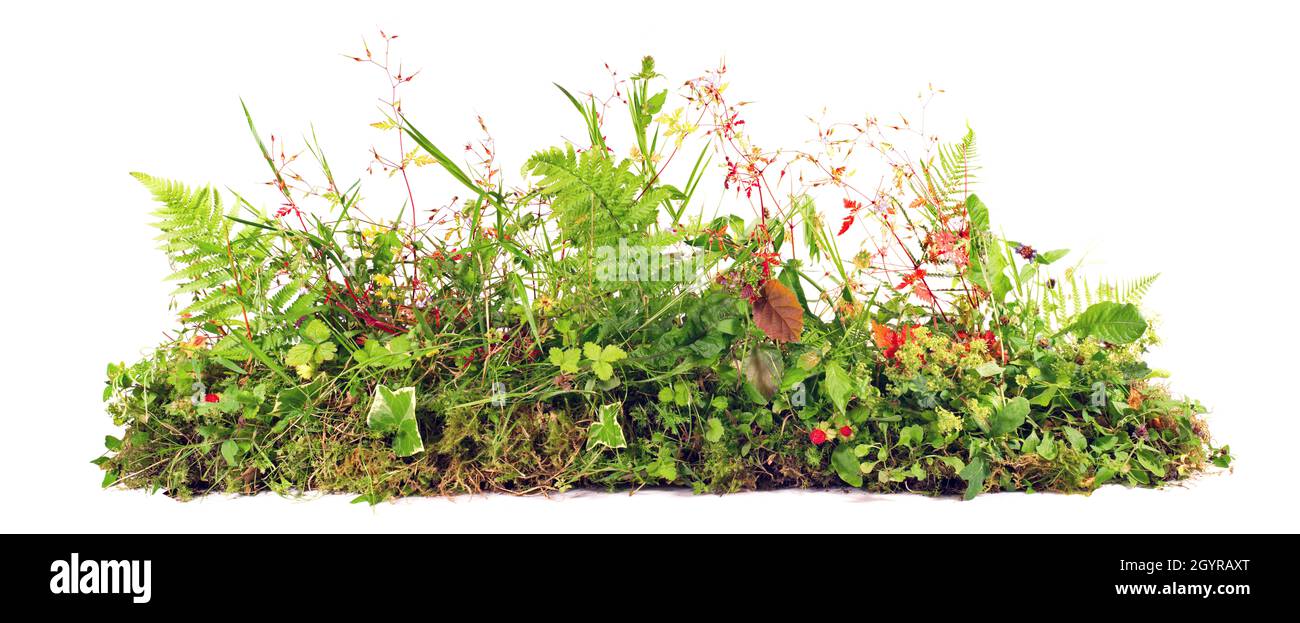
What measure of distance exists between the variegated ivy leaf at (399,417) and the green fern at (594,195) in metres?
0.53

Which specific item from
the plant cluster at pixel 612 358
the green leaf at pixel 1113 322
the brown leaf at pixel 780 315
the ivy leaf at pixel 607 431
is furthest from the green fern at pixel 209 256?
the green leaf at pixel 1113 322

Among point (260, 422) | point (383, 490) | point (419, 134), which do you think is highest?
point (419, 134)

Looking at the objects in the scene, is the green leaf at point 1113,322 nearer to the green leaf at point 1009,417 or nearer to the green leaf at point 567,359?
the green leaf at point 1009,417

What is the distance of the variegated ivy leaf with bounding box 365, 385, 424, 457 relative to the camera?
6.98 ft

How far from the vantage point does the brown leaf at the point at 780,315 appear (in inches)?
85.6

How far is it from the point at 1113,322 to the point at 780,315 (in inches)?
33.9

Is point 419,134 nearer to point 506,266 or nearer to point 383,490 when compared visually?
point 506,266

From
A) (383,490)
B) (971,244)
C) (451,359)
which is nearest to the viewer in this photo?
(383,490)

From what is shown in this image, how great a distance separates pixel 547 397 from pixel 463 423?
199mm

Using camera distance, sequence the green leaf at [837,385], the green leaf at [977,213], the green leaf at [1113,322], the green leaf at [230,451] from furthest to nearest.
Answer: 1. the green leaf at [977,213]
2. the green leaf at [1113,322]
3. the green leaf at [230,451]
4. the green leaf at [837,385]

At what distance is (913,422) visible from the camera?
223 cm

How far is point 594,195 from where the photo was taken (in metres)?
2.19

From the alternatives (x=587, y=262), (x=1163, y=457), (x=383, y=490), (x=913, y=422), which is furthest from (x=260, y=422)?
(x=1163, y=457)

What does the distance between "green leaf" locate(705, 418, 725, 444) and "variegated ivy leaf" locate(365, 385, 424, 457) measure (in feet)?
2.09
